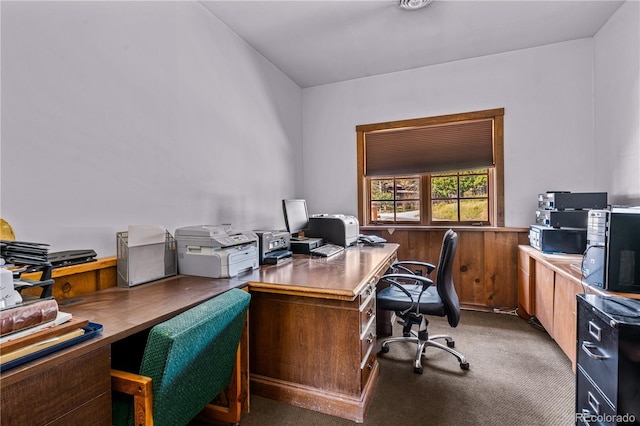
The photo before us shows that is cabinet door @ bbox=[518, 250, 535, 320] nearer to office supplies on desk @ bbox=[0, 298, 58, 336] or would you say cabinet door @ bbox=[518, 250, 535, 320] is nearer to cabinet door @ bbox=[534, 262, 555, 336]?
cabinet door @ bbox=[534, 262, 555, 336]

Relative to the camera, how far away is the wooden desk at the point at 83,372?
79 centimetres

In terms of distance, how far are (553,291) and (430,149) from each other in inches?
75.1

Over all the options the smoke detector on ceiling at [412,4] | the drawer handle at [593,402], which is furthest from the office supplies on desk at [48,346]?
the smoke detector on ceiling at [412,4]

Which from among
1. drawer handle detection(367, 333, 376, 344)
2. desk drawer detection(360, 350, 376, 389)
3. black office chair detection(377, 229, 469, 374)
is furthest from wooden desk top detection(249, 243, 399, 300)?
desk drawer detection(360, 350, 376, 389)

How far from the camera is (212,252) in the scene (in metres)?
1.89

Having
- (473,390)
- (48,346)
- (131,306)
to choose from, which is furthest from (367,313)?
(48,346)

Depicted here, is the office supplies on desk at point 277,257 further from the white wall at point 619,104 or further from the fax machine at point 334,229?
the white wall at point 619,104

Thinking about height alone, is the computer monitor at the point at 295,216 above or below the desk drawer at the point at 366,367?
above

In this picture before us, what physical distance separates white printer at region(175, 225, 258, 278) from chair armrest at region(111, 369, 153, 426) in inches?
32.3

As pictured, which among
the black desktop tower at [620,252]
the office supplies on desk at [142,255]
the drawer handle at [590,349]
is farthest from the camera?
the office supplies on desk at [142,255]

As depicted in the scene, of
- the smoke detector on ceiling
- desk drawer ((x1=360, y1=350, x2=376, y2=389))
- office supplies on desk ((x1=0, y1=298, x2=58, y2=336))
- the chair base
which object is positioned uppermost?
the smoke detector on ceiling

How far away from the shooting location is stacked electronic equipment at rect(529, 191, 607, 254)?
252cm

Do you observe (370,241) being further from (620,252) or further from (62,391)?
(62,391)

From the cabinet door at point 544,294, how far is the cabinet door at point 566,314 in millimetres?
86
